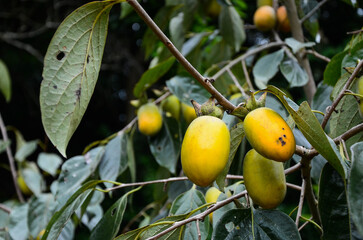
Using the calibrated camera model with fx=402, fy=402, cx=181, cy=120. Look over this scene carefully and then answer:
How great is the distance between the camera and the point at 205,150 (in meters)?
0.48

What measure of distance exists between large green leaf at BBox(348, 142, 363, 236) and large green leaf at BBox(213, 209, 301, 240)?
134 mm

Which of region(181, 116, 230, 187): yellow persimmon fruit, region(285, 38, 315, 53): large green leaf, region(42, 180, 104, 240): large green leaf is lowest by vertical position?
region(285, 38, 315, 53): large green leaf

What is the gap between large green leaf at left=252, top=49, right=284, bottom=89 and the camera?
1.06 m

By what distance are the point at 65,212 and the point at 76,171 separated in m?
0.31

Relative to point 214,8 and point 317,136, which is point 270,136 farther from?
point 214,8

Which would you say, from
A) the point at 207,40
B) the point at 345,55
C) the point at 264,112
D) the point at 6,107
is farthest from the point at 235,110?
the point at 6,107

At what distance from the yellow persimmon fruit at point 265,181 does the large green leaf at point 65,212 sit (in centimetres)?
32

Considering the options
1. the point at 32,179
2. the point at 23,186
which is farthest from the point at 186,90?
the point at 23,186

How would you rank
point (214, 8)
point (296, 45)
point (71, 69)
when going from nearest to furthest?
point (71, 69), point (296, 45), point (214, 8)

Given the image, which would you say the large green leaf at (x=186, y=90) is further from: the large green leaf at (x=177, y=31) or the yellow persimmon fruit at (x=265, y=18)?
the yellow persimmon fruit at (x=265, y=18)

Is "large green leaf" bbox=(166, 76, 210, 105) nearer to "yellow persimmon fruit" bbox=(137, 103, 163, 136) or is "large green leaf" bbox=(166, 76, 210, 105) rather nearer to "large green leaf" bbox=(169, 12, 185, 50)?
"yellow persimmon fruit" bbox=(137, 103, 163, 136)

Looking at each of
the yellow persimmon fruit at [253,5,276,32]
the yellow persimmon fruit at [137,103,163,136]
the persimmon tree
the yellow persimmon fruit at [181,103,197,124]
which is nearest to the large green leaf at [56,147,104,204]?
the persimmon tree

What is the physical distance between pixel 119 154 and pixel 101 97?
99.7 inches

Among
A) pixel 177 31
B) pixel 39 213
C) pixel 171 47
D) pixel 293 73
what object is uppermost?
pixel 171 47
